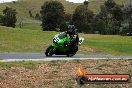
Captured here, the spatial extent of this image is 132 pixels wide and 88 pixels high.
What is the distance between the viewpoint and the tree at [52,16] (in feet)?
318

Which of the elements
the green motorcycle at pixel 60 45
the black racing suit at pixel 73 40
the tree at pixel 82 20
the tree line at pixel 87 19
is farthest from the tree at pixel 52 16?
the green motorcycle at pixel 60 45

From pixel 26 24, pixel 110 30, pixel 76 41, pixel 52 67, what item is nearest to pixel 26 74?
pixel 52 67

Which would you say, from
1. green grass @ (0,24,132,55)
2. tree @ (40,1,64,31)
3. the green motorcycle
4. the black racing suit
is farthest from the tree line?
the green motorcycle

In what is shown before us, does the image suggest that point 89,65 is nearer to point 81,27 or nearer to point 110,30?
point 110,30

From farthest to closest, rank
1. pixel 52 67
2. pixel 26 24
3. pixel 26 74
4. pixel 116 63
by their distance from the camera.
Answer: pixel 26 24 → pixel 116 63 → pixel 52 67 → pixel 26 74

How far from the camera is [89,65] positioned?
1819 cm

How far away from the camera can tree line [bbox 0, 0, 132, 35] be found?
9619 centimetres

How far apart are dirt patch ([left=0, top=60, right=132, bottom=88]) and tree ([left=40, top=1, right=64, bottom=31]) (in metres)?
77.0

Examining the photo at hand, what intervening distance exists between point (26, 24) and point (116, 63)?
137 meters

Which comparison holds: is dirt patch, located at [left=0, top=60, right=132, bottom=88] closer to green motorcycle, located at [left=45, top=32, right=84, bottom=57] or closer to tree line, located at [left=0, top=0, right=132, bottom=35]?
green motorcycle, located at [left=45, top=32, right=84, bottom=57]

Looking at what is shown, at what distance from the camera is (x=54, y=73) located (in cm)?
1598

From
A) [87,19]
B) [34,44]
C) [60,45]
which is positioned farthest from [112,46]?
[87,19]

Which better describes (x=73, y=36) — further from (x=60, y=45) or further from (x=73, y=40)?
(x=60, y=45)

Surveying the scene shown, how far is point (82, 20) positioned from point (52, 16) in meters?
9.14
